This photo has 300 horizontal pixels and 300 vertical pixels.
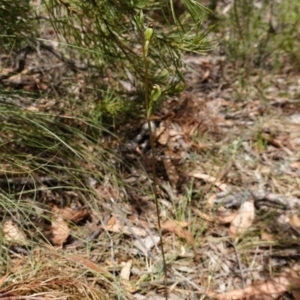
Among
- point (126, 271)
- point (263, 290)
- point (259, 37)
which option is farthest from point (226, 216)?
point (259, 37)

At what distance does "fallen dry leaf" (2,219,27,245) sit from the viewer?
164 centimetres

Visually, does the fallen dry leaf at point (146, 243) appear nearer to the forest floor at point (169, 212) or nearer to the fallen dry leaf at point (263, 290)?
the forest floor at point (169, 212)

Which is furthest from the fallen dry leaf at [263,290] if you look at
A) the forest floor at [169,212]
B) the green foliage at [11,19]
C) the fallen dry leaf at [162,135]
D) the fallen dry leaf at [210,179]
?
the green foliage at [11,19]

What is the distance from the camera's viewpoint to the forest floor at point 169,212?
161 cm

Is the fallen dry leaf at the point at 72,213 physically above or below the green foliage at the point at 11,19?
below

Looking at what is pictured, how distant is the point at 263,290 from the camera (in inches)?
65.9

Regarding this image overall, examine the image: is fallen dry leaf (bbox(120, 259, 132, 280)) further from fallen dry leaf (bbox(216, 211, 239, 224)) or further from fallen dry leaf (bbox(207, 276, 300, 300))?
fallen dry leaf (bbox(216, 211, 239, 224))

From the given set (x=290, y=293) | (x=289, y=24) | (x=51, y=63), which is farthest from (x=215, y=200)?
(x=289, y=24)

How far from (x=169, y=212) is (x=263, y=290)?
509 mm

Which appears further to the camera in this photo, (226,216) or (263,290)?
(226,216)

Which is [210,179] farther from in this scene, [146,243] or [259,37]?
[259,37]

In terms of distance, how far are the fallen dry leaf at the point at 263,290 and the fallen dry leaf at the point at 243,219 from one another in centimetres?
26

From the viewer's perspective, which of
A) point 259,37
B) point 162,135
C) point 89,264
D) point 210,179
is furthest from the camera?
point 259,37

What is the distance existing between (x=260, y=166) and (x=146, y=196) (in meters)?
0.62
